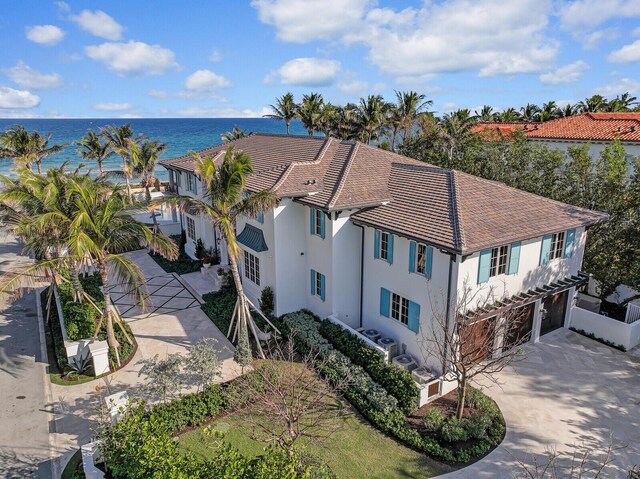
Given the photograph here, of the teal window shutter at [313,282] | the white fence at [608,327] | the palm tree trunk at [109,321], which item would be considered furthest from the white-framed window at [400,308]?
the palm tree trunk at [109,321]

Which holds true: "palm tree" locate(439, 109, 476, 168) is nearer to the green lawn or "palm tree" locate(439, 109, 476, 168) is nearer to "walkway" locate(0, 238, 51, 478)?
the green lawn

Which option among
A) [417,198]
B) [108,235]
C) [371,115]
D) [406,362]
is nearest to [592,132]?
[371,115]

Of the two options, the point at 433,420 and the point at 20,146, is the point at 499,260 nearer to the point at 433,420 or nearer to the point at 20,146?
the point at 433,420

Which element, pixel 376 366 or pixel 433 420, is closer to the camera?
pixel 433 420

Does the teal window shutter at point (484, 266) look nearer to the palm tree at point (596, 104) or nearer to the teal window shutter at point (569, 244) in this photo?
the teal window shutter at point (569, 244)

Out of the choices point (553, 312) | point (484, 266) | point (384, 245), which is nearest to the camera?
point (484, 266)

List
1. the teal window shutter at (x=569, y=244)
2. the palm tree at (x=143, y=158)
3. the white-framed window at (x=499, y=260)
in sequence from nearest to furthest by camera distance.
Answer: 1. the white-framed window at (x=499, y=260)
2. the teal window shutter at (x=569, y=244)
3. the palm tree at (x=143, y=158)

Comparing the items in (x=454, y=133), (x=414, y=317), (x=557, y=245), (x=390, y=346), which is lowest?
(x=390, y=346)

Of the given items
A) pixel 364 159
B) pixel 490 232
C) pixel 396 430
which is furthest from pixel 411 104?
pixel 396 430
